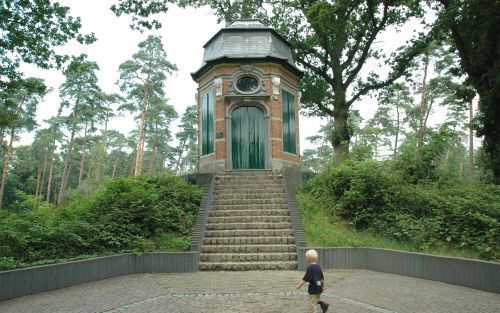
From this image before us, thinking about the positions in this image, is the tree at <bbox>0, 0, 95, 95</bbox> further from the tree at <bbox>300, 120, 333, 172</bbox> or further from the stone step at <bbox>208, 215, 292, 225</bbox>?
the tree at <bbox>300, 120, 333, 172</bbox>

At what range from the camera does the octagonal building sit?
54.4 feet

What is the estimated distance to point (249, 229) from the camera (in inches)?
439

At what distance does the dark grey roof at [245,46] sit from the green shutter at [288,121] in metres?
1.49

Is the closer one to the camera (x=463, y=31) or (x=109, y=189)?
(x=109, y=189)

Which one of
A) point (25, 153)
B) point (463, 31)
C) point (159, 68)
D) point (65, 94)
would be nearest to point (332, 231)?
point (463, 31)

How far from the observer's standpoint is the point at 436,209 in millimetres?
10852

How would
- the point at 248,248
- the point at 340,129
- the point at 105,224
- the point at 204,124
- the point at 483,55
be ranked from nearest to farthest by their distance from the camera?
the point at 248,248 < the point at 105,224 < the point at 483,55 < the point at 204,124 < the point at 340,129

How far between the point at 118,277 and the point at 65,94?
36.3m

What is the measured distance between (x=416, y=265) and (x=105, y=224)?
25.9 ft

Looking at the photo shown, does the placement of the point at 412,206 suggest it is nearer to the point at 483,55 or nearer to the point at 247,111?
the point at 483,55

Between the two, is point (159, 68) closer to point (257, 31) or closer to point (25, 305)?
point (257, 31)

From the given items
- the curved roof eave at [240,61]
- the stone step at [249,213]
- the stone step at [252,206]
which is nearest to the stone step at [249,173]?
the stone step at [252,206]

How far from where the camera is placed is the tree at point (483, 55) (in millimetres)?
13327

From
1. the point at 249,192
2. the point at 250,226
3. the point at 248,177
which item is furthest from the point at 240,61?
the point at 250,226
